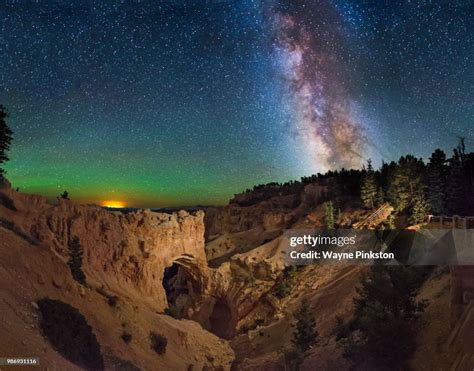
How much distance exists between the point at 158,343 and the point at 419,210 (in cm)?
2374

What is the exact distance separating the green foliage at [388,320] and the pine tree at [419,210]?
650 inches

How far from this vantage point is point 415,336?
1608cm

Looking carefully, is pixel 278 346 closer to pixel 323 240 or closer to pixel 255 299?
pixel 255 299

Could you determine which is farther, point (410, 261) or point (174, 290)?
point (174, 290)

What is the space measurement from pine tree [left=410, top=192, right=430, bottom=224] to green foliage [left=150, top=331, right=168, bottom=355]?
22.6m

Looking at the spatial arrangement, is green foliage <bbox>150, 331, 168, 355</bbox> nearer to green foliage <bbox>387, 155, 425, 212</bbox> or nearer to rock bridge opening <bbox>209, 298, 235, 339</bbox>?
rock bridge opening <bbox>209, 298, 235, 339</bbox>

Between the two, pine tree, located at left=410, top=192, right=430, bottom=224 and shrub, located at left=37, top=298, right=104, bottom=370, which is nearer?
shrub, located at left=37, top=298, right=104, bottom=370

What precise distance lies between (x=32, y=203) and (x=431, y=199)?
31504mm

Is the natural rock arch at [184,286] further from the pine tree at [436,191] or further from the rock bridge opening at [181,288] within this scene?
the pine tree at [436,191]

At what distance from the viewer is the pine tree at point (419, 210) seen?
3266 centimetres

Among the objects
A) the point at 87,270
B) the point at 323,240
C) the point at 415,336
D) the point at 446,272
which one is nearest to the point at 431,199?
the point at 323,240

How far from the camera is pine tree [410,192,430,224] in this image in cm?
3266

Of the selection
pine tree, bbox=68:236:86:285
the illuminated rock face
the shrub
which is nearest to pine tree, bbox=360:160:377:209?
the illuminated rock face

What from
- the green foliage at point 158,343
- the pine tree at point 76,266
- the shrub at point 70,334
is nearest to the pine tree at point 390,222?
the green foliage at point 158,343
